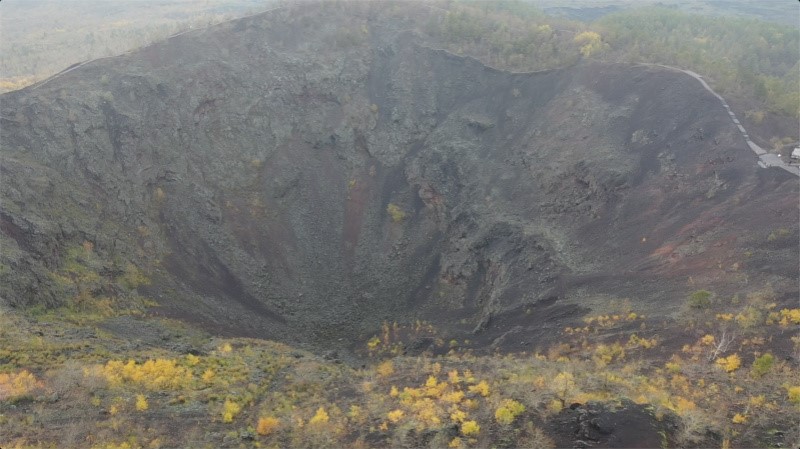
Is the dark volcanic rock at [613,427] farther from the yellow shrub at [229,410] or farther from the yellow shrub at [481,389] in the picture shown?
the yellow shrub at [229,410]

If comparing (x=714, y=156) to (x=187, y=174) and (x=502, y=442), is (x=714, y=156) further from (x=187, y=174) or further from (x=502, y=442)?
(x=187, y=174)

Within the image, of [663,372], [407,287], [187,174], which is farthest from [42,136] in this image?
[663,372]

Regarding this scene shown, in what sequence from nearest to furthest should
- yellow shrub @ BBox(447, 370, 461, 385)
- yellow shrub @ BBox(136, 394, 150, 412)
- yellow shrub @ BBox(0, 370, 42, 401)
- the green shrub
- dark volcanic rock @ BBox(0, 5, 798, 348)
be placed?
the green shrub, yellow shrub @ BBox(0, 370, 42, 401), yellow shrub @ BBox(136, 394, 150, 412), yellow shrub @ BBox(447, 370, 461, 385), dark volcanic rock @ BBox(0, 5, 798, 348)

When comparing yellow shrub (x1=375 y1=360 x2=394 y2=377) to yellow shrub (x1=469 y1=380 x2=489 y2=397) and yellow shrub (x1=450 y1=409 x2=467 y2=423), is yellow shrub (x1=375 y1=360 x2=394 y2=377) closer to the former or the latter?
yellow shrub (x1=469 y1=380 x2=489 y2=397)

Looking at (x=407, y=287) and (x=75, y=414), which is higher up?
(x=75, y=414)

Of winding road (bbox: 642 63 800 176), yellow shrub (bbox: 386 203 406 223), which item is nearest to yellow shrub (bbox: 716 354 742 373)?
winding road (bbox: 642 63 800 176)

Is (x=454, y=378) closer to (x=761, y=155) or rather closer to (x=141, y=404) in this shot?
(x=141, y=404)

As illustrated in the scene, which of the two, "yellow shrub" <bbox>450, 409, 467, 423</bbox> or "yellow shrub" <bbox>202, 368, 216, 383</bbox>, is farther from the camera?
"yellow shrub" <bbox>202, 368, 216, 383</bbox>
